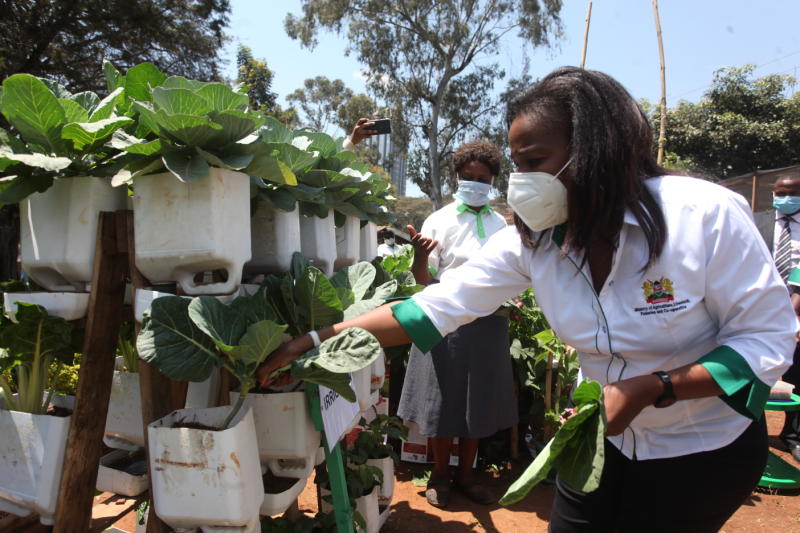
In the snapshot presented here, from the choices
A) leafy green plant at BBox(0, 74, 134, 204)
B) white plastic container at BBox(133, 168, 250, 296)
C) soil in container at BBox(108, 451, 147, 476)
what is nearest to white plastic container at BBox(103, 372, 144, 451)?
soil in container at BBox(108, 451, 147, 476)

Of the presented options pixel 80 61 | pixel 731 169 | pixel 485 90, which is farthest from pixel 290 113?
pixel 731 169

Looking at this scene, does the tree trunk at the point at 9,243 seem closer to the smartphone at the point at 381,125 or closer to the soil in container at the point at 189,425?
the smartphone at the point at 381,125

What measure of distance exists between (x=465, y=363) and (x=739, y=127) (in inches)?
835

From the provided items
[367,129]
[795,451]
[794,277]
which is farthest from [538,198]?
[795,451]

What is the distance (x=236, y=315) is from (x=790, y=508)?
3.81 metres

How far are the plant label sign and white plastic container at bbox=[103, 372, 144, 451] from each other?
60 cm

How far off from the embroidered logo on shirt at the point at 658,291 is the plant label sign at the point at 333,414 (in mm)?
900

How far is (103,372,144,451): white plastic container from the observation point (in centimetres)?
178

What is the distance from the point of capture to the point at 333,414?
1.74 m

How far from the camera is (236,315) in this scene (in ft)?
4.70

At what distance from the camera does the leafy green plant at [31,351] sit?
154cm

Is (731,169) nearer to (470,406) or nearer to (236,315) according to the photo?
(470,406)

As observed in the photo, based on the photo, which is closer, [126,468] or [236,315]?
[236,315]

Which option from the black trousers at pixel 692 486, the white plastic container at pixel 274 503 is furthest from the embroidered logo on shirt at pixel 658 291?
the white plastic container at pixel 274 503
